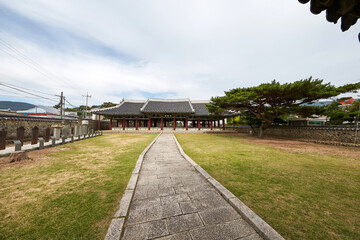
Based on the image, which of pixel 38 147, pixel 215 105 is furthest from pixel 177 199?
pixel 215 105

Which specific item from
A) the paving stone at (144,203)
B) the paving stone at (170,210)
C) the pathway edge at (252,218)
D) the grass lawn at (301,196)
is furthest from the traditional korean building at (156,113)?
the paving stone at (170,210)

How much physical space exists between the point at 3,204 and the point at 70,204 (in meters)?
1.25

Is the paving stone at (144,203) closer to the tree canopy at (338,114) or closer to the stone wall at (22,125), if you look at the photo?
the stone wall at (22,125)

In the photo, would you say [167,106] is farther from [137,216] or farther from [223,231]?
[223,231]

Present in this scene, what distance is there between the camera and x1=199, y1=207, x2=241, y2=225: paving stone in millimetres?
2049

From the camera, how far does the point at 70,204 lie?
7.74 feet

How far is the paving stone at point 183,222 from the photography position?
73.9 inches

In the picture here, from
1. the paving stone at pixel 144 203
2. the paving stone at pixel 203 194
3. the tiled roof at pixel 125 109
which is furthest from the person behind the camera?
the tiled roof at pixel 125 109

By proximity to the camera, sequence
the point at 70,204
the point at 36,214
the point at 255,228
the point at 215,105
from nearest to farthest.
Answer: the point at 255,228
the point at 36,214
the point at 70,204
the point at 215,105

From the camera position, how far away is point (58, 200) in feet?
Answer: 8.20

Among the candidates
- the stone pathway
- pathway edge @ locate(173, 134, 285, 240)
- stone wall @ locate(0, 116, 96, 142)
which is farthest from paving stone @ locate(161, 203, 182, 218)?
stone wall @ locate(0, 116, 96, 142)

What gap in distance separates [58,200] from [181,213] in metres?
2.41

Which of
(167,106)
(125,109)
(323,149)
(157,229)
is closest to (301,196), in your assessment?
(157,229)

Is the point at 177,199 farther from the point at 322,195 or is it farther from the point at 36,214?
the point at 322,195
